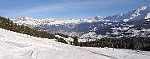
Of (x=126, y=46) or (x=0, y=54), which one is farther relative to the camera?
(x=126, y=46)

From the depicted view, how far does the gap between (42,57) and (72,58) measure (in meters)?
5.68

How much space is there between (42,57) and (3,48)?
7.08 metres

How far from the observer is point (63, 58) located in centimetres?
4247

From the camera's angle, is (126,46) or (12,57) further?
(126,46)

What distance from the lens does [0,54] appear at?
37.4 meters

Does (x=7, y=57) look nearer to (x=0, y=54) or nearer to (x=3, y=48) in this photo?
(x=0, y=54)

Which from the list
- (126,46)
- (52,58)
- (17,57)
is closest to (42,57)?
(52,58)

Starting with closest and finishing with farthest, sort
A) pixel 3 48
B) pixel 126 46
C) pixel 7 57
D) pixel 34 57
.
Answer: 1. pixel 7 57
2. pixel 34 57
3. pixel 3 48
4. pixel 126 46

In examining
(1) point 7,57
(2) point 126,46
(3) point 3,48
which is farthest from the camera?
(2) point 126,46

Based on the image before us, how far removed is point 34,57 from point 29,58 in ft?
4.94

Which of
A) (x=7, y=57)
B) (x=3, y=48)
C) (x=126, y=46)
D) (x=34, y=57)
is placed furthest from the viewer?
(x=126, y=46)

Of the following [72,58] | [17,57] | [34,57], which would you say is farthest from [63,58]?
[17,57]

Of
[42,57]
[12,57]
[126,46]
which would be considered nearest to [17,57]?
[12,57]

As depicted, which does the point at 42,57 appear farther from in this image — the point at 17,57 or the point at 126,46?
the point at 126,46
